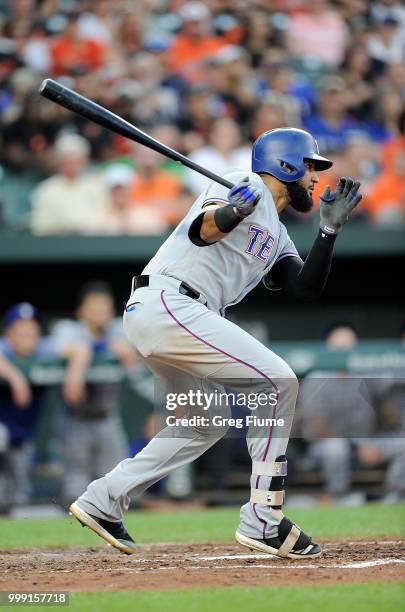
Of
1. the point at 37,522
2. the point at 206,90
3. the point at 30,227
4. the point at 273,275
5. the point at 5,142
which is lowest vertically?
the point at 37,522

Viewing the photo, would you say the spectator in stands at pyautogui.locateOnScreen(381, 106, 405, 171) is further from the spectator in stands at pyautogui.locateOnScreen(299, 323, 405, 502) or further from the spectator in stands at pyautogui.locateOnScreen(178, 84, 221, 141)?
the spectator in stands at pyautogui.locateOnScreen(299, 323, 405, 502)

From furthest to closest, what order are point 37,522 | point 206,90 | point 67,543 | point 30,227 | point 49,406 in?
1. point 206,90
2. point 30,227
3. point 49,406
4. point 37,522
5. point 67,543

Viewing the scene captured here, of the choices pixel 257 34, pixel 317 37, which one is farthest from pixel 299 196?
pixel 317 37

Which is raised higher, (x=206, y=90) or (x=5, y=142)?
(x=206, y=90)

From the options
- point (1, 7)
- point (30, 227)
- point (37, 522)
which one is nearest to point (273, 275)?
point (37, 522)

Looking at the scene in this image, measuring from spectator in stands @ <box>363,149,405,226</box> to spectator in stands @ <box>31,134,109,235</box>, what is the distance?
2.50 metres

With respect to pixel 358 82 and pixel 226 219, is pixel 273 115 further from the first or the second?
pixel 226 219

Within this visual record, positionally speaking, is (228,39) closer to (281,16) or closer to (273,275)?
(281,16)

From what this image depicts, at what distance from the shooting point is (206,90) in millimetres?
10250

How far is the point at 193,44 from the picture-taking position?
10.9 meters

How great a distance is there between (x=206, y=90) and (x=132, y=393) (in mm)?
3725

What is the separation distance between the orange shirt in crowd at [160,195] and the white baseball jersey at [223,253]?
5118mm

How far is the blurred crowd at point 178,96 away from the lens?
31.1 ft

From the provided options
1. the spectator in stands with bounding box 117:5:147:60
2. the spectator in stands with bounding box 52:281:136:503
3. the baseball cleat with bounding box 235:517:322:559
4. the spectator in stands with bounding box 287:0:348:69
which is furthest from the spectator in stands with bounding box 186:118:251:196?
the baseball cleat with bounding box 235:517:322:559
